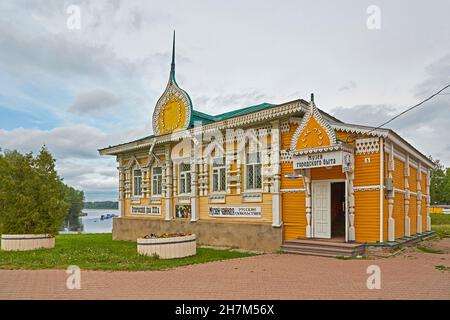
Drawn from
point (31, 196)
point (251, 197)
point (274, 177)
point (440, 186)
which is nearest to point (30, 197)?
point (31, 196)

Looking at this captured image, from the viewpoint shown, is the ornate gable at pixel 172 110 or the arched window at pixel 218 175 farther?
the ornate gable at pixel 172 110

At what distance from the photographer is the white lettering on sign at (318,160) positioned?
11609 mm

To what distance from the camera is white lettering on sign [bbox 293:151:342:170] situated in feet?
38.1

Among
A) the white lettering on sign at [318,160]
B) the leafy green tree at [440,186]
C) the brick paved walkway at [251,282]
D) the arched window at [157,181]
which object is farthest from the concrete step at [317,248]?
the leafy green tree at [440,186]

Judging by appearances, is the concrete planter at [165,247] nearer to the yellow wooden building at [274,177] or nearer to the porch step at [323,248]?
the yellow wooden building at [274,177]

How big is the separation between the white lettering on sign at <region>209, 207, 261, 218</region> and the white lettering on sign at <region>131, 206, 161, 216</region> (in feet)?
12.9

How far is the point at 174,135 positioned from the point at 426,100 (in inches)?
393

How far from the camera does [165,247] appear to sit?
1152 cm

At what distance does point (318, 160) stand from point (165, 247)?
5271 mm

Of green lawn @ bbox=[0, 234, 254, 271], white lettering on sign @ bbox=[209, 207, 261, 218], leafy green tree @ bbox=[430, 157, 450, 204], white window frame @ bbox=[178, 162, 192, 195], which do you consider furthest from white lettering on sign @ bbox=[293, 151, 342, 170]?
leafy green tree @ bbox=[430, 157, 450, 204]

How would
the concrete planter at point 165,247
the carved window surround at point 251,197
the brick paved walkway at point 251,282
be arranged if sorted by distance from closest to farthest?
the brick paved walkway at point 251,282 → the concrete planter at point 165,247 → the carved window surround at point 251,197

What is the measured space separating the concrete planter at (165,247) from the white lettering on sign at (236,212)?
3120mm

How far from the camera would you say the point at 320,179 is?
12.9 m
